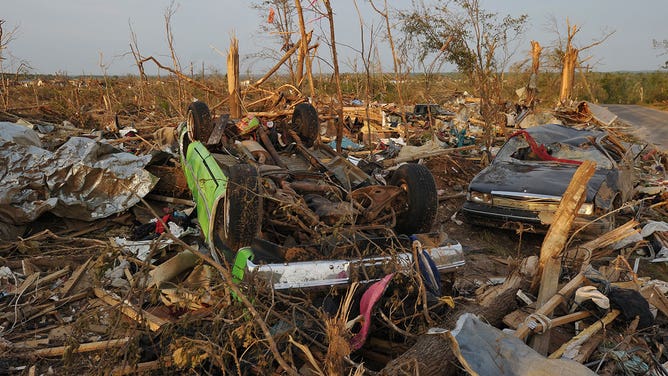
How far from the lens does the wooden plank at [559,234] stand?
13.0 feet

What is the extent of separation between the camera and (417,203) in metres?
4.95

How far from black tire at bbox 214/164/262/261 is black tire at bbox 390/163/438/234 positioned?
1.71m

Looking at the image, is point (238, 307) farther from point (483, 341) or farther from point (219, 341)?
point (483, 341)

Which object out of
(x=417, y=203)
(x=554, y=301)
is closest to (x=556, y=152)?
(x=417, y=203)

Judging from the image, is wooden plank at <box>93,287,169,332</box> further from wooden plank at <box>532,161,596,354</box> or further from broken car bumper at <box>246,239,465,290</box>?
wooden plank at <box>532,161,596,354</box>

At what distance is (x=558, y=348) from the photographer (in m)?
3.50

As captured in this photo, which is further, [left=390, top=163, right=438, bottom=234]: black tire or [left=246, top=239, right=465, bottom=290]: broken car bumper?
[left=390, top=163, right=438, bottom=234]: black tire

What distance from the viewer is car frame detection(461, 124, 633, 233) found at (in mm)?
6258

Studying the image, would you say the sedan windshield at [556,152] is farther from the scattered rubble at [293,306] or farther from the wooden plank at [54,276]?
the wooden plank at [54,276]

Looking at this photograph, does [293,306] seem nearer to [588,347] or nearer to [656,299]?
[588,347]

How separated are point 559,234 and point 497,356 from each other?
1635 millimetres

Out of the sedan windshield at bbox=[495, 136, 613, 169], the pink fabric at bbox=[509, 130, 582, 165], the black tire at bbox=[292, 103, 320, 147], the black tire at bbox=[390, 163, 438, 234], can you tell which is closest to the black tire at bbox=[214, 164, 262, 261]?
the black tire at bbox=[390, 163, 438, 234]

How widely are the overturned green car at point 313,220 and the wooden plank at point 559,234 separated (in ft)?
2.37

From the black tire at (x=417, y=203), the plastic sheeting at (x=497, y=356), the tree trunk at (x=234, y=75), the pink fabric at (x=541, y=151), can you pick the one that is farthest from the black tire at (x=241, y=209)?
the tree trunk at (x=234, y=75)
